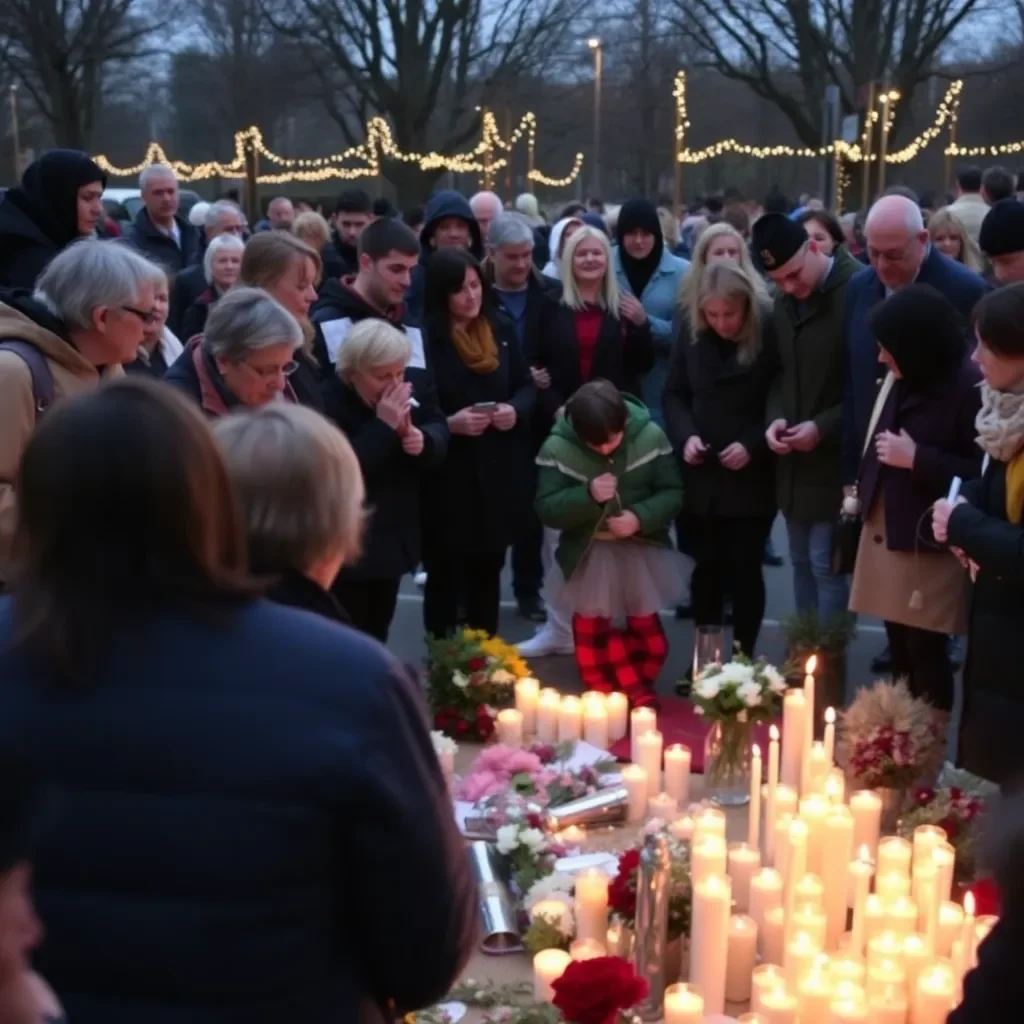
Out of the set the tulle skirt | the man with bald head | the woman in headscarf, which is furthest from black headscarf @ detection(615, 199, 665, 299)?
the tulle skirt

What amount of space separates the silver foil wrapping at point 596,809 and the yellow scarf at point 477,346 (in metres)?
2.04

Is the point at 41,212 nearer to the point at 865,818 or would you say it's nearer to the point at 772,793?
the point at 772,793

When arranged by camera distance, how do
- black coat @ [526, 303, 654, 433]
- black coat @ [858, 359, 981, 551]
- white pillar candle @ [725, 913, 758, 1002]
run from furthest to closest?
black coat @ [526, 303, 654, 433] < black coat @ [858, 359, 981, 551] < white pillar candle @ [725, 913, 758, 1002]

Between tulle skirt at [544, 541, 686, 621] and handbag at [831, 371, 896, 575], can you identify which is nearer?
handbag at [831, 371, 896, 575]

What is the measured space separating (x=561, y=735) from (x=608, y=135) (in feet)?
113

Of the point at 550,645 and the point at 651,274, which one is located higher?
the point at 651,274

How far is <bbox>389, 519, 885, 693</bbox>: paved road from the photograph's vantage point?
6.08 meters

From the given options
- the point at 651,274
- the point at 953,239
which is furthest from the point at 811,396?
the point at 953,239

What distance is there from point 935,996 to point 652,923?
64 centimetres

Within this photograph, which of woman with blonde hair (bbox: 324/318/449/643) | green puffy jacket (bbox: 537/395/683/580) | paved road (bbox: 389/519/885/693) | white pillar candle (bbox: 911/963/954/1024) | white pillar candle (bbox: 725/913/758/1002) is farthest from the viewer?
paved road (bbox: 389/519/885/693)

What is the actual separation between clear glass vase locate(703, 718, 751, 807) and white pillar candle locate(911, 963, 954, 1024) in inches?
53.3

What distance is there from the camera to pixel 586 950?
3.21 meters

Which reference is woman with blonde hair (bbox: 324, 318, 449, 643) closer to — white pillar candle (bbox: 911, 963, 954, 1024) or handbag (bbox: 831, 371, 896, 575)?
handbag (bbox: 831, 371, 896, 575)

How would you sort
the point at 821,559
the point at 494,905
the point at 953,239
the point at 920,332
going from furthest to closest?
the point at 953,239
the point at 821,559
the point at 920,332
the point at 494,905
